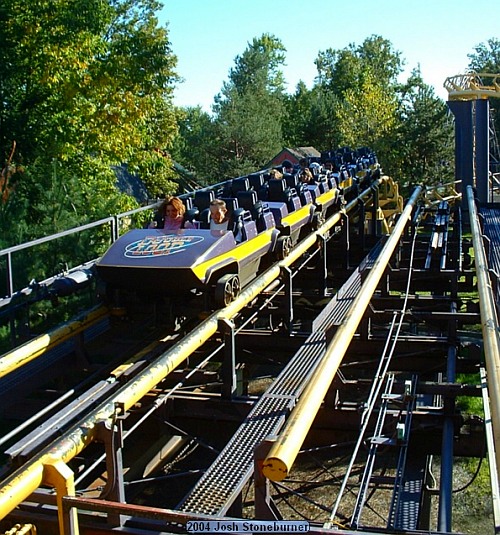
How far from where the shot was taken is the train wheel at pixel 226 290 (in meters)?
5.91

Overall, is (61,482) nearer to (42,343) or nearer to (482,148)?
(42,343)

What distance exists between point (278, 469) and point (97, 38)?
36.0ft

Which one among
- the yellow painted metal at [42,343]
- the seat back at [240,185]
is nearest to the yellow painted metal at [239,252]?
the yellow painted metal at [42,343]

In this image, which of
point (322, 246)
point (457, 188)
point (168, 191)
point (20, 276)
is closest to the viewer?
point (322, 246)

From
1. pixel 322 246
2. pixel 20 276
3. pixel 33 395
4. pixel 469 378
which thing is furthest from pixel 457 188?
pixel 33 395

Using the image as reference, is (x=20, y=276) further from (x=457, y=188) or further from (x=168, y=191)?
(x=168, y=191)

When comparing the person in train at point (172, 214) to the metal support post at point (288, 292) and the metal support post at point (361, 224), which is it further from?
the metal support post at point (361, 224)

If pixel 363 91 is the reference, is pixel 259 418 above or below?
below

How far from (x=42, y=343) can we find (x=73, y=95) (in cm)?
765

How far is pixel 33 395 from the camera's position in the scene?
6297 millimetres

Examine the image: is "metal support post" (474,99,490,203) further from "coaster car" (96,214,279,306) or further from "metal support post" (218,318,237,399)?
"metal support post" (218,318,237,399)

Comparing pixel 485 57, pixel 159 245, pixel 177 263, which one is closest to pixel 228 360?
pixel 177 263

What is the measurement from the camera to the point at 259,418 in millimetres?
4055

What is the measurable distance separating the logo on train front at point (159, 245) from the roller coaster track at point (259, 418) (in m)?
0.65
